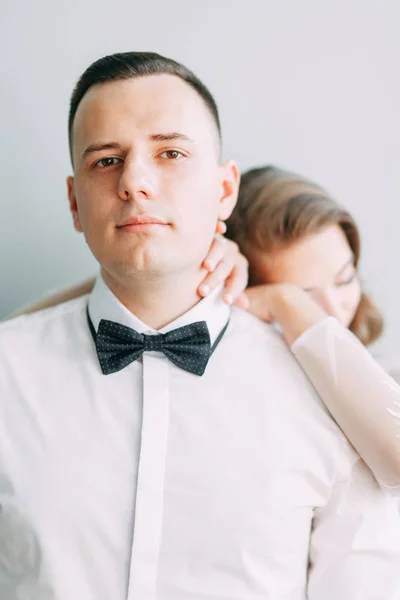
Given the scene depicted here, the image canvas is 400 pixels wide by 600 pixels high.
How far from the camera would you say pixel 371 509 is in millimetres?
1322

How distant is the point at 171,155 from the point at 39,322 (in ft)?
1.61

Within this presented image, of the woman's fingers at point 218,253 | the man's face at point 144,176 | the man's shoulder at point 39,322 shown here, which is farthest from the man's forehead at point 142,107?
the man's shoulder at point 39,322

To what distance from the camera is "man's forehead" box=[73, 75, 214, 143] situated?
127 cm

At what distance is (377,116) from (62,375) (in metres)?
1.26

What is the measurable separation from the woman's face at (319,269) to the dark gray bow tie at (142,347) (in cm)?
41

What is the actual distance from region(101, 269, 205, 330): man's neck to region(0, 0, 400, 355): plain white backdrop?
0.53 m

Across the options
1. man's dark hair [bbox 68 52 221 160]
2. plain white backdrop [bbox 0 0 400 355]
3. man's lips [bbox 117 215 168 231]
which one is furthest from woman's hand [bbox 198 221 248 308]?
plain white backdrop [bbox 0 0 400 355]

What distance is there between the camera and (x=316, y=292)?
5.41 ft

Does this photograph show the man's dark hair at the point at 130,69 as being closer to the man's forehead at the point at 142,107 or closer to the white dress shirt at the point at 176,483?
the man's forehead at the point at 142,107

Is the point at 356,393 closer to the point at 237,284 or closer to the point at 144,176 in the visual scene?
the point at 237,284

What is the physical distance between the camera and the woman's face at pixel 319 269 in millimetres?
1637

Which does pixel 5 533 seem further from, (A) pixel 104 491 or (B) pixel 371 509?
(B) pixel 371 509

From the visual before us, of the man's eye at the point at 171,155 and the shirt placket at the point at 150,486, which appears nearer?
the shirt placket at the point at 150,486

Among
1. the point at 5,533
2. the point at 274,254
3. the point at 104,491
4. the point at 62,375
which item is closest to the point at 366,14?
the point at 274,254
